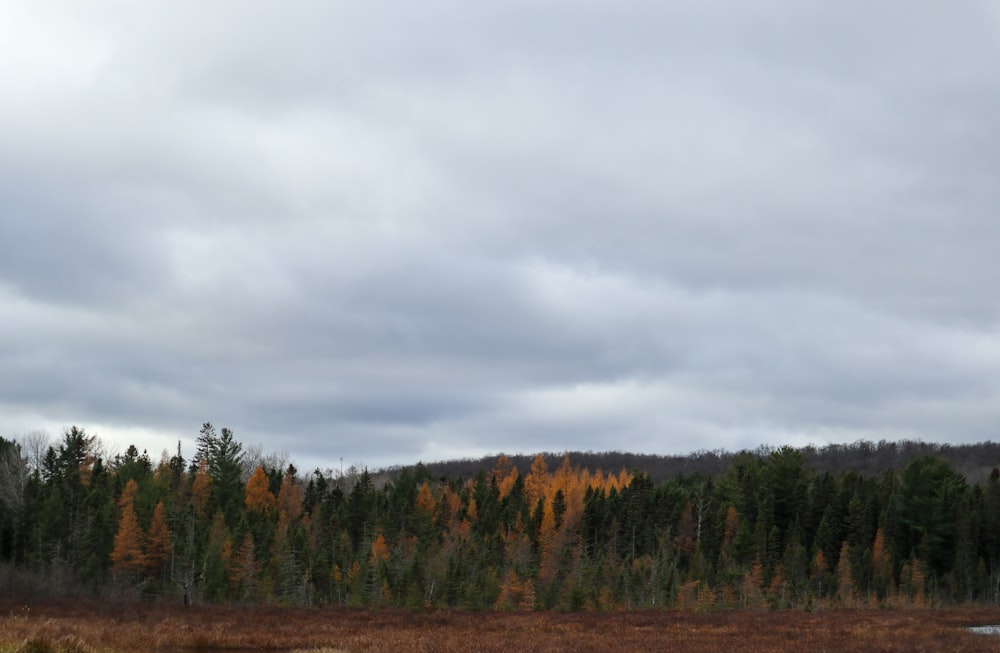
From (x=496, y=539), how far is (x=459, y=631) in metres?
64.2

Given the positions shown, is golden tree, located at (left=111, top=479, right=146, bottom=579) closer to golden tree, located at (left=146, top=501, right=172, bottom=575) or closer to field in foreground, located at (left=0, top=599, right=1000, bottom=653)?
golden tree, located at (left=146, top=501, right=172, bottom=575)

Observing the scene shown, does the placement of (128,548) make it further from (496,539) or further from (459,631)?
(459,631)

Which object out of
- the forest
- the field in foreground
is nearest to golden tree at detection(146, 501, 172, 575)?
the forest

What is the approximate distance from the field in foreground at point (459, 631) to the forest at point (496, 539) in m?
13.8

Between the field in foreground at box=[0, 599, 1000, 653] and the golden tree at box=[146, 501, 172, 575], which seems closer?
the field in foreground at box=[0, 599, 1000, 653]

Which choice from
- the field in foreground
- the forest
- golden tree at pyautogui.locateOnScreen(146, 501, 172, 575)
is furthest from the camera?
golden tree at pyautogui.locateOnScreen(146, 501, 172, 575)

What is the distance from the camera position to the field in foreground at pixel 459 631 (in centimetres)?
3922

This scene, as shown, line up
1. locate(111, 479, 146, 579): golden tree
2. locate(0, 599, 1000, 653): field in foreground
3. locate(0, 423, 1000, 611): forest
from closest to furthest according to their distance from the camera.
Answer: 1. locate(0, 599, 1000, 653): field in foreground
2. locate(0, 423, 1000, 611): forest
3. locate(111, 479, 146, 579): golden tree

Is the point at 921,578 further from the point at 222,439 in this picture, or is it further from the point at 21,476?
the point at 21,476

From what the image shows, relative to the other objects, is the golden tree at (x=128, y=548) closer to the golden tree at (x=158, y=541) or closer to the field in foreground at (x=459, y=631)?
the golden tree at (x=158, y=541)

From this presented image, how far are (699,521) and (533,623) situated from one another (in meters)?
71.1

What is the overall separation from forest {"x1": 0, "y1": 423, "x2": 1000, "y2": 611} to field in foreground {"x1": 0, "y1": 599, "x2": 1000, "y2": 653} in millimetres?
13841

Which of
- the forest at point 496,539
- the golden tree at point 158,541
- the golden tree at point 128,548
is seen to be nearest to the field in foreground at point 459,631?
the forest at point 496,539

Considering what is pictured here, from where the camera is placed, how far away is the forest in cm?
8788
